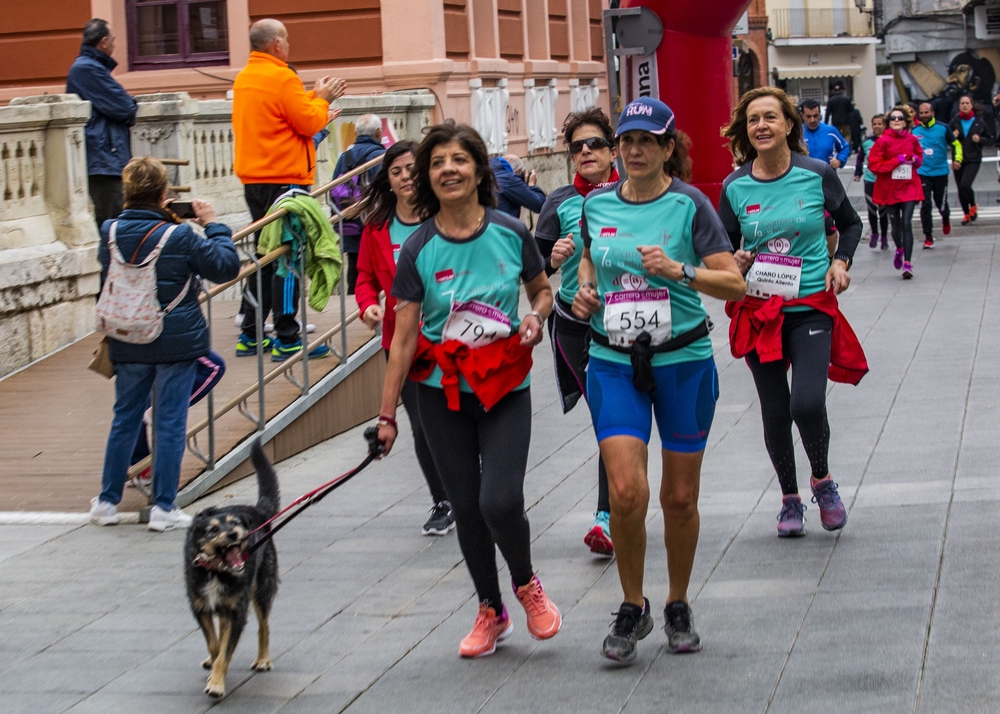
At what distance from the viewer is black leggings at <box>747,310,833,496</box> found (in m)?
6.25

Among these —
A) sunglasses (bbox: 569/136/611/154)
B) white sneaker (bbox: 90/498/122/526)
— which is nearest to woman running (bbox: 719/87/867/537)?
sunglasses (bbox: 569/136/611/154)

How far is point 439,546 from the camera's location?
679 cm

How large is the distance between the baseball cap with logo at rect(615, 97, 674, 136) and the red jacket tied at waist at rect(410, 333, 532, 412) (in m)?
0.82

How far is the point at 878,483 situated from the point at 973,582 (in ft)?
5.81

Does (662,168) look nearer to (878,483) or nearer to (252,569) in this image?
(252,569)

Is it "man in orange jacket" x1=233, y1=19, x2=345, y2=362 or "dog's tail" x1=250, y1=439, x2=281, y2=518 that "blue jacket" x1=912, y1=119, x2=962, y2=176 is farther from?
"dog's tail" x1=250, y1=439, x2=281, y2=518

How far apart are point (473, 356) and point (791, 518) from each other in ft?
A: 7.05

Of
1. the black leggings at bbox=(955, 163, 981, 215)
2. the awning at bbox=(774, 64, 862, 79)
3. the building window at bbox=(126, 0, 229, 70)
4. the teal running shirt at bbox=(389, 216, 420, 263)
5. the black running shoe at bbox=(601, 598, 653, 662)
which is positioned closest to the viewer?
the black running shoe at bbox=(601, 598, 653, 662)

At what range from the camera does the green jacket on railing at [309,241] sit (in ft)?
29.6

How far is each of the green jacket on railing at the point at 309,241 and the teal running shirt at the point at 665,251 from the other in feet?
14.1

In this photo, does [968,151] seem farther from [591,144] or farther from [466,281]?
[466,281]

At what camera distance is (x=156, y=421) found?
7199 mm

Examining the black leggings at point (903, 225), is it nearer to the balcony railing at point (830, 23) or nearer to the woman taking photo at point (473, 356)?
the woman taking photo at point (473, 356)

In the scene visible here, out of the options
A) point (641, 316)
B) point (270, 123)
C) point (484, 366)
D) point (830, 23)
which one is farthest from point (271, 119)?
point (830, 23)
